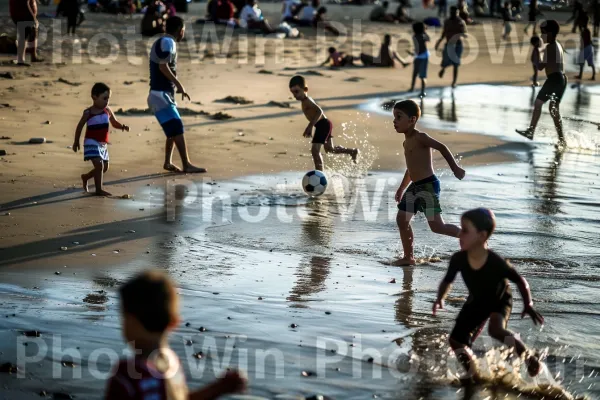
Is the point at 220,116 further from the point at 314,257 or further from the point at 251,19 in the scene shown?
the point at 251,19

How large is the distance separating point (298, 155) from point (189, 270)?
5.53 meters

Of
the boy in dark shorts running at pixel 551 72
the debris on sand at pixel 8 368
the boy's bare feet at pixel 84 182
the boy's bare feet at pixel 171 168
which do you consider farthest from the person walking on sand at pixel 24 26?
the debris on sand at pixel 8 368

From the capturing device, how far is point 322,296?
720 cm

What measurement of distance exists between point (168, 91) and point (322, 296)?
518 cm

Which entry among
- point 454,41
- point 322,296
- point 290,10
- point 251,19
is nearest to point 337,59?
point 454,41

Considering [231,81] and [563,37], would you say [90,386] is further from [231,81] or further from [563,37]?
[563,37]

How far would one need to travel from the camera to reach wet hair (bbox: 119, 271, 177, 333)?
11.3 feet

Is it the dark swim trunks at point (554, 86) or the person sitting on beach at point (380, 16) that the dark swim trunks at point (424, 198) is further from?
the person sitting on beach at point (380, 16)

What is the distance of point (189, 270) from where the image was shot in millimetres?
7781

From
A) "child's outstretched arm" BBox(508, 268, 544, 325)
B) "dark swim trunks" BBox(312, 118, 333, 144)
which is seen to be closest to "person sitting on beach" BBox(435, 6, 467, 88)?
"dark swim trunks" BBox(312, 118, 333, 144)

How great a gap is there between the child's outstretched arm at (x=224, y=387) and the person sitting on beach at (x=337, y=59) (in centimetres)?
2205

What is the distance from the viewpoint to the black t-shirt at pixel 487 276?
5527 millimetres

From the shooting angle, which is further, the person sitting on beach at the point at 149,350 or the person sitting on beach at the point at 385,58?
the person sitting on beach at the point at 385,58

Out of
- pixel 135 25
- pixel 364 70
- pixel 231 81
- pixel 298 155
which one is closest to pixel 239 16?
pixel 135 25
